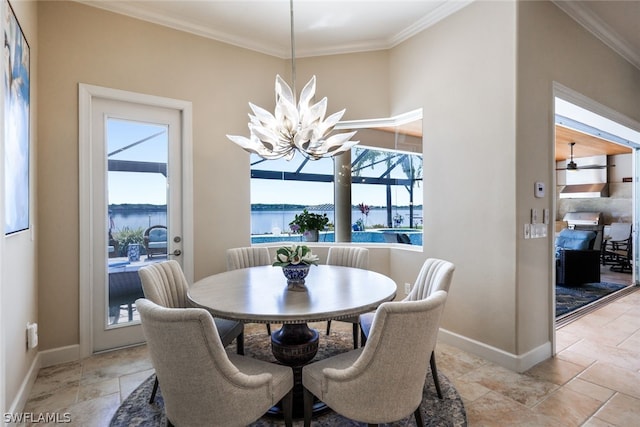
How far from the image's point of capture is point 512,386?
A: 2398 millimetres

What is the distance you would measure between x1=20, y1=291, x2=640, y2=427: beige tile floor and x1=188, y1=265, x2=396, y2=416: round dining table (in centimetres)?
101

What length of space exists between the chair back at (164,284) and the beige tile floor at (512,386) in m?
0.74

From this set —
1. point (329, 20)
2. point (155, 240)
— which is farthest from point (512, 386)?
point (329, 20)

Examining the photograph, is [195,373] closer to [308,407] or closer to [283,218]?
[308,407]

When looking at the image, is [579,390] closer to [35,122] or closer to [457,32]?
[457,32]

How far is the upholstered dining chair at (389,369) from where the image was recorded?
55.1 inches

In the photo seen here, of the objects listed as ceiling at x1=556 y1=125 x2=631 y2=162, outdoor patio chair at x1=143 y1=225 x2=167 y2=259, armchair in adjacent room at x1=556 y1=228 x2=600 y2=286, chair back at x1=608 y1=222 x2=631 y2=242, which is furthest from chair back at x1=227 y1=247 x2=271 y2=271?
chair back at x1=608 y1=222 x2=631 y2=242

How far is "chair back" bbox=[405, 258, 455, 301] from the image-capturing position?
84.4 inches

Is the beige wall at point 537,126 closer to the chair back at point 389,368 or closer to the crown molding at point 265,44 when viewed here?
the crown molding at point 265,44

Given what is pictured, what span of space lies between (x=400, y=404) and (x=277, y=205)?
3.04 meters

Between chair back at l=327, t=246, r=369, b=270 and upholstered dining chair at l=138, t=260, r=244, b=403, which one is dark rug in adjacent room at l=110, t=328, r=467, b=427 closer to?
upholstered dining chair at l=138, t=260, r=244, b=403

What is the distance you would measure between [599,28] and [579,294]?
3712mm

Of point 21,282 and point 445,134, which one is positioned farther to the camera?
point 445,134

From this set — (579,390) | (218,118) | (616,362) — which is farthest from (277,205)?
(616,362)
